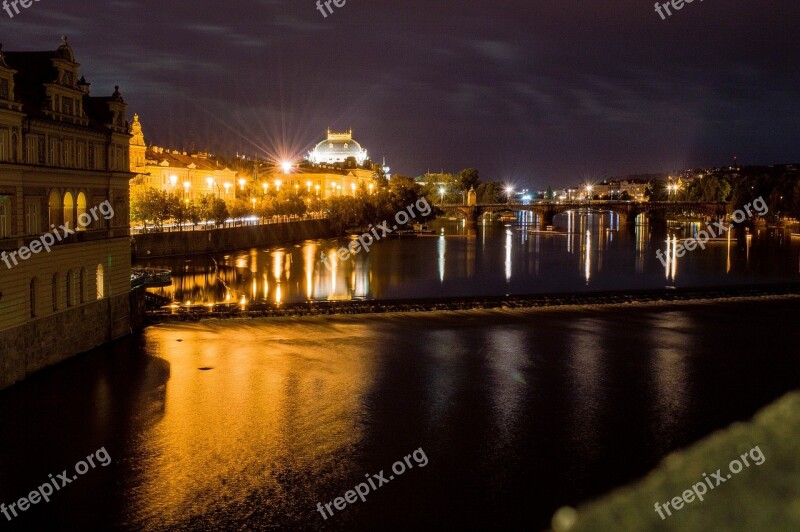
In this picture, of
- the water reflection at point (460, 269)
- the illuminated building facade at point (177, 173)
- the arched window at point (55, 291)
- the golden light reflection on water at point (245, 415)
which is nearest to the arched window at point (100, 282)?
the golden light reflection on water at point (245, 415)

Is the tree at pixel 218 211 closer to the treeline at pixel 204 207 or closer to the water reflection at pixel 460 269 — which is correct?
the treeline at pixel 204 207

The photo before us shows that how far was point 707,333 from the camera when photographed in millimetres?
23719

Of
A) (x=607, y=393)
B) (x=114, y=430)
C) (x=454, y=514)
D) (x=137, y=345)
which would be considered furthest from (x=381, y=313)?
(x=454, y=514)

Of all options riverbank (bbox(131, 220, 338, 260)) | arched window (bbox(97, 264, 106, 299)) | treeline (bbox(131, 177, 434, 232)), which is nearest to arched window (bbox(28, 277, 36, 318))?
arched window (bbox(97, 264, 106, 299))

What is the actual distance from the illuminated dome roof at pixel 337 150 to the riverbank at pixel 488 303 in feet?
336

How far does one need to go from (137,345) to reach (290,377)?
→ 5.09 m

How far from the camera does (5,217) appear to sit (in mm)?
15453

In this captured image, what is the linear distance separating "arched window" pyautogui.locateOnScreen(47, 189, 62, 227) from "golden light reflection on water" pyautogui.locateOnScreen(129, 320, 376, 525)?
13.2 ft

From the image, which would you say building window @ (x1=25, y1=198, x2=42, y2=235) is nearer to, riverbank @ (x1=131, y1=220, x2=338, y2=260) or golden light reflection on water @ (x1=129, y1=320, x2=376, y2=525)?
golden light reflection on water @ (x1=129, y1=320, x2=376, y2=525)

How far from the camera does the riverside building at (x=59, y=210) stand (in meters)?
15.4

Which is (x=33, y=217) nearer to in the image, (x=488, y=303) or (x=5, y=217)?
(x=5, y=217)

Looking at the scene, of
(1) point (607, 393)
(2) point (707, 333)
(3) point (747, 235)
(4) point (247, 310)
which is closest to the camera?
(1) point (607, 393)

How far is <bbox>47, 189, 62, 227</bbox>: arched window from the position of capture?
57.1 feet

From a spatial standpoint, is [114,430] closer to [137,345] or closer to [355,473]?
[355,473]
